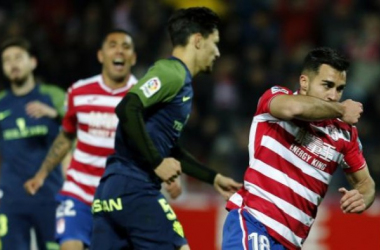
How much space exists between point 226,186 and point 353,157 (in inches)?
40.4

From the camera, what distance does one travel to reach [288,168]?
549cm

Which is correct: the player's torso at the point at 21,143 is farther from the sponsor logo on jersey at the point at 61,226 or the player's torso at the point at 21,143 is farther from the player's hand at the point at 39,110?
the sponsor logo on jersey at the point at 61,226

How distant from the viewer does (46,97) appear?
8023mm

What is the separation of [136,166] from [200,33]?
3.26 ft

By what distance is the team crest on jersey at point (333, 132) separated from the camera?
5539 millimetres

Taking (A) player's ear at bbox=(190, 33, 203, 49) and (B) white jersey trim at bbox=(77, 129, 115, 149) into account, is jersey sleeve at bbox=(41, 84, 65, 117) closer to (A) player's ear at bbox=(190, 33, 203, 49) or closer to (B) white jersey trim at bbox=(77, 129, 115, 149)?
(B) white jersey trim at bbox=(77, 129, 115, 149)

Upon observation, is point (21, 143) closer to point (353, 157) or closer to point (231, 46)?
point (353, 157)

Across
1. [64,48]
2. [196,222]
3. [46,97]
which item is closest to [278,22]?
[64,48]

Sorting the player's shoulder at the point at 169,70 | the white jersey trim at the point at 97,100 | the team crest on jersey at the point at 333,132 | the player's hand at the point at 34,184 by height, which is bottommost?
the player's hand at the point at 34,184

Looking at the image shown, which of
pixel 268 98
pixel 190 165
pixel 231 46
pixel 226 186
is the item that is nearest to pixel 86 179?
pixel 190 165

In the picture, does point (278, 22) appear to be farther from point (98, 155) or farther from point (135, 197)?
point (135, 197)

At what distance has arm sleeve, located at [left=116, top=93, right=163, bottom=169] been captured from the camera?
5.53 metres

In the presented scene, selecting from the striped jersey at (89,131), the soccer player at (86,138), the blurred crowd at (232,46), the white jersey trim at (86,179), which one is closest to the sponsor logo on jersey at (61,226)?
the soccer player at (86,138)

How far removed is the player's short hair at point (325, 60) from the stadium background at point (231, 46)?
5.59 meters
